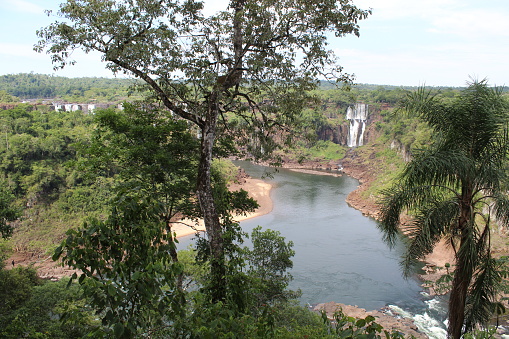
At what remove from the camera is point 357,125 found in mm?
58938

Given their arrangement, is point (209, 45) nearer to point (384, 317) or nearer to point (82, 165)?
point (82, 165)

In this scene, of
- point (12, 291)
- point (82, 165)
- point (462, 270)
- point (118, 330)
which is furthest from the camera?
point (12, 291)

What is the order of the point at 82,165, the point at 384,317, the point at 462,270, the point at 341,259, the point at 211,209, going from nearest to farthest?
1. the point at 462,270
2. the point at 211,209
3. the point at 82,165
4. the point at 384,317
5. the point at 341,259

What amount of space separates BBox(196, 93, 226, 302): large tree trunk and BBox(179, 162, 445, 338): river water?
2.25m

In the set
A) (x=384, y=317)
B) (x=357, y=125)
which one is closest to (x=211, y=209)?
(x=384, y=317)

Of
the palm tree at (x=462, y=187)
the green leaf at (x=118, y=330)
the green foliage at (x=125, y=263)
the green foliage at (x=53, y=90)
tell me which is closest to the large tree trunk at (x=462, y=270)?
the palm tree at (x=462, y=187)

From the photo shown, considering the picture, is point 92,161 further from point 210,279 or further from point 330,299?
point 330,299

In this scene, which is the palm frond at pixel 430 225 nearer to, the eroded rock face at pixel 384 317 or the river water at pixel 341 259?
the river water at pixel 341 259

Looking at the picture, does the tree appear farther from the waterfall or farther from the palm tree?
the waterfall

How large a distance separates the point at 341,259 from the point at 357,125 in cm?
4096

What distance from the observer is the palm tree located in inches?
227

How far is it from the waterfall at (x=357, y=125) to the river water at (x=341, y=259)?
2332cm

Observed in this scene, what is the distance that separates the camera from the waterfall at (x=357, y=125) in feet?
191

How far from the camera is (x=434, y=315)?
50.9 feet
